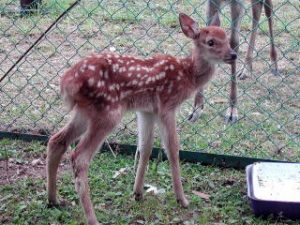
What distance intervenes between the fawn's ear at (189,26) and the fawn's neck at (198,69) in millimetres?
118

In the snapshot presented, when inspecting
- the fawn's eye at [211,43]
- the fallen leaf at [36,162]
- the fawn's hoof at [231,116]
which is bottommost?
the fallen leaf at [36,162]

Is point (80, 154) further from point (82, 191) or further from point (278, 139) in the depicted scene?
Result: point (278, 139)

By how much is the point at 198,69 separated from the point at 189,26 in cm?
28

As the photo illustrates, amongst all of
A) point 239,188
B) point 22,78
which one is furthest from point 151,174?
point 22,78

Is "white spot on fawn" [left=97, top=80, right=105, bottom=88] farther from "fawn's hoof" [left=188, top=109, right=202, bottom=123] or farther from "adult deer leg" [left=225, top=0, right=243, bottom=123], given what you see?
"adult deer leg" [left=225, top=0, right=243, bottom=123]

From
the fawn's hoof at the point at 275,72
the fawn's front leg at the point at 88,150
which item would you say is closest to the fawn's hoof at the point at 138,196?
the fawn's front leg at the point at 88,150

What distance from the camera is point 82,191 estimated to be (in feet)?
12.5

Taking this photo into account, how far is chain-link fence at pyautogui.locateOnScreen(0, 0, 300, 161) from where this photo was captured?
17.2ft

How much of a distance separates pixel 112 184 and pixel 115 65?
976 mm

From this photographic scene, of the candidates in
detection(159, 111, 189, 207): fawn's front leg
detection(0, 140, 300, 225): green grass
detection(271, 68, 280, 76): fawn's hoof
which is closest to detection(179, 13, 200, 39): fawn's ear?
detection(159, 111, 189, 207): fawn's front leg

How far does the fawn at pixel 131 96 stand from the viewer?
3797 millimetres

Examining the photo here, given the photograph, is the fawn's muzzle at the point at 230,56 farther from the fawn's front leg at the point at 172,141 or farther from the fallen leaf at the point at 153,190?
the fallen leaf at the point at 153,190

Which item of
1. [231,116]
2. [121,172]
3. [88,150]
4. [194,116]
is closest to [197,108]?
[194,116]

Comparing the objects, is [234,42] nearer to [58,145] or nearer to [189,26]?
[189,26]
